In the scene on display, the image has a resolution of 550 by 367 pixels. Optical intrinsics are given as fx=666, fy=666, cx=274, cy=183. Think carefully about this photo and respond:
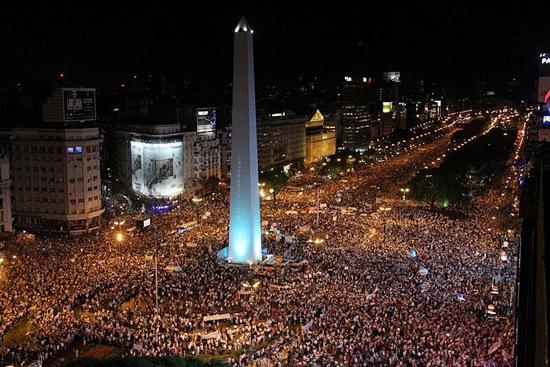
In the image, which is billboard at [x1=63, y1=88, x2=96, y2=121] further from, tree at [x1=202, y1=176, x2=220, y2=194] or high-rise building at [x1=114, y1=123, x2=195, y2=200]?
tree at [x1=202, y1=176, x2=220, y2=194]

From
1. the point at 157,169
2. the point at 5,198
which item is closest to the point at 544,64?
the point at 5,198

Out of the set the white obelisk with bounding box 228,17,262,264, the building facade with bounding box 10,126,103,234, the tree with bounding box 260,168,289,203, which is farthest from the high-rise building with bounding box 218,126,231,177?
the white obelisk with bounding box 228,17,262,264

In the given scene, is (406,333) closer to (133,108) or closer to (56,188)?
(56,188)

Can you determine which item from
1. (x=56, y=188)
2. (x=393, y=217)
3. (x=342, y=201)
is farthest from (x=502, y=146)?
(x=56, y=188)

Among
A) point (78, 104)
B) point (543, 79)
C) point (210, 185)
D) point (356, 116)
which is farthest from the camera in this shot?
point (356, 116)

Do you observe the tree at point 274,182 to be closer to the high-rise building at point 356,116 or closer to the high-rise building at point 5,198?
the high-rise building at point 5,198

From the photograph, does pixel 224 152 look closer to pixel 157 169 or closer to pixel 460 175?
pixel 157 169
